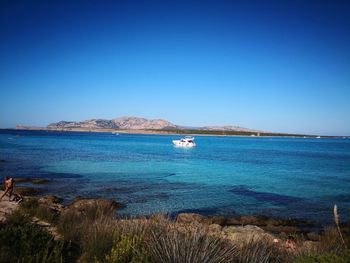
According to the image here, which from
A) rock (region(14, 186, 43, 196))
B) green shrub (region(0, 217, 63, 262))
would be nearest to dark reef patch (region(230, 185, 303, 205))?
rock (region(14, 186, 43, 196))

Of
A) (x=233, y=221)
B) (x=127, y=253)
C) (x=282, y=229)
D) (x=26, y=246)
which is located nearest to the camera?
(x=127, y=253)

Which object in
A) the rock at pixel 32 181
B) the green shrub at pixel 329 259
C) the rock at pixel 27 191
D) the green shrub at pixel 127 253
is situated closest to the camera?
the green shrub at pixel 329 259

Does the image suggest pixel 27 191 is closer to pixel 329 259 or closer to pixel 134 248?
pixel 134 248

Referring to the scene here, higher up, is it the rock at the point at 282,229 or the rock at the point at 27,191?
the rock at the point at 27,191

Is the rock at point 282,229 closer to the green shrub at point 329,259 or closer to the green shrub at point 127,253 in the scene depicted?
the green shrub at point 329,259

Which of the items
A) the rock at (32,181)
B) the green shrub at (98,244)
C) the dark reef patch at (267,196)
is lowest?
the dark reef patch at (267,196)

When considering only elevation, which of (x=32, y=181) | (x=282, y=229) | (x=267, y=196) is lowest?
(x=267, y=196)

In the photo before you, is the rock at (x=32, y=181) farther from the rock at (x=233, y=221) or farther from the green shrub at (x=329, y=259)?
the green shrub at (x=329, y=259)

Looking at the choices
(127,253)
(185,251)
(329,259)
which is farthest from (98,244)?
(329,259)

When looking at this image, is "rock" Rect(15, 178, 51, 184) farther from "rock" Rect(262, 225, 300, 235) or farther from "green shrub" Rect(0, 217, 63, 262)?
"green shrub" Rect(0, 217, 63, 262)

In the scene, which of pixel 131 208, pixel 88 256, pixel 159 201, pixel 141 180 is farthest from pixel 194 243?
pixel 141 180

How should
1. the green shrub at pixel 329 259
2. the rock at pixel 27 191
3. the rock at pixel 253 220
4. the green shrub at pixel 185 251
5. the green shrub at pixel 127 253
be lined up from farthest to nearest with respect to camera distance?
the rock at pixel 27 191 < the rock at pixel 253 220 < the green shrub at pixel 127 253 < the green shrub at pixel 185 251 < the green shrub at pixel 329 259

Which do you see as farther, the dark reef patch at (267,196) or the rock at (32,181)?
the rock at (32,181)

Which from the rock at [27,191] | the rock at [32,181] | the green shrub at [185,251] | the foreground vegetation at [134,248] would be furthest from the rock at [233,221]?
the rock at [32,181]
